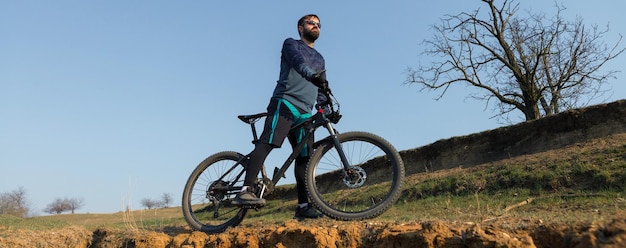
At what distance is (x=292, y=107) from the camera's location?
4855mm

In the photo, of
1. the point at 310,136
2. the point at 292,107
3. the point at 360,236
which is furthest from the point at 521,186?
the point at 360,236

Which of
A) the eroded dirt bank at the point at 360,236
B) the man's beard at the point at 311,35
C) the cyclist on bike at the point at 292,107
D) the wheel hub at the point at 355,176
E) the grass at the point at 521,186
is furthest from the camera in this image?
the grass at the point at 521,186

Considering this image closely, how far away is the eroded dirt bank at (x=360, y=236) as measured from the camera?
275 centimetres

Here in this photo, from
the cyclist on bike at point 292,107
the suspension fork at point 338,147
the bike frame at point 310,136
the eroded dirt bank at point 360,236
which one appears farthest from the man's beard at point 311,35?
the eroded dirt bank at point 360,236

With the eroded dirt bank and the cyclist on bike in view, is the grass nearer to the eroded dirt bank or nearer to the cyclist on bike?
the eroded dirt bank

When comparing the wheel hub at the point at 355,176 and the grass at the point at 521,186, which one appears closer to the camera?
the wheel hub at the point at 355,176

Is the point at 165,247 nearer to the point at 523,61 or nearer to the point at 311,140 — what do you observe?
the point at 311,140

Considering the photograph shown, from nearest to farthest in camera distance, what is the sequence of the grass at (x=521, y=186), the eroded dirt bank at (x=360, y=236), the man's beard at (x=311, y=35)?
the eroded dirt bank at (x=360, y=236), the man's beard at (x=311, y=35), the grass at (x=521, y=186)

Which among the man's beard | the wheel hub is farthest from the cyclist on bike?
the wheel hub

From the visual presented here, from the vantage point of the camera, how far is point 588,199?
305 inches

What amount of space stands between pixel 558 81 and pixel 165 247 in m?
21.5

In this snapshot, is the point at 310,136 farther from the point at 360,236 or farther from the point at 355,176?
the point at 360,236

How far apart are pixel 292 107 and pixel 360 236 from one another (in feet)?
5.20

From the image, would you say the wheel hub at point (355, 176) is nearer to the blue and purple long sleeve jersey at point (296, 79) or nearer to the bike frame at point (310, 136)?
the bike frame at point (310, 136)
